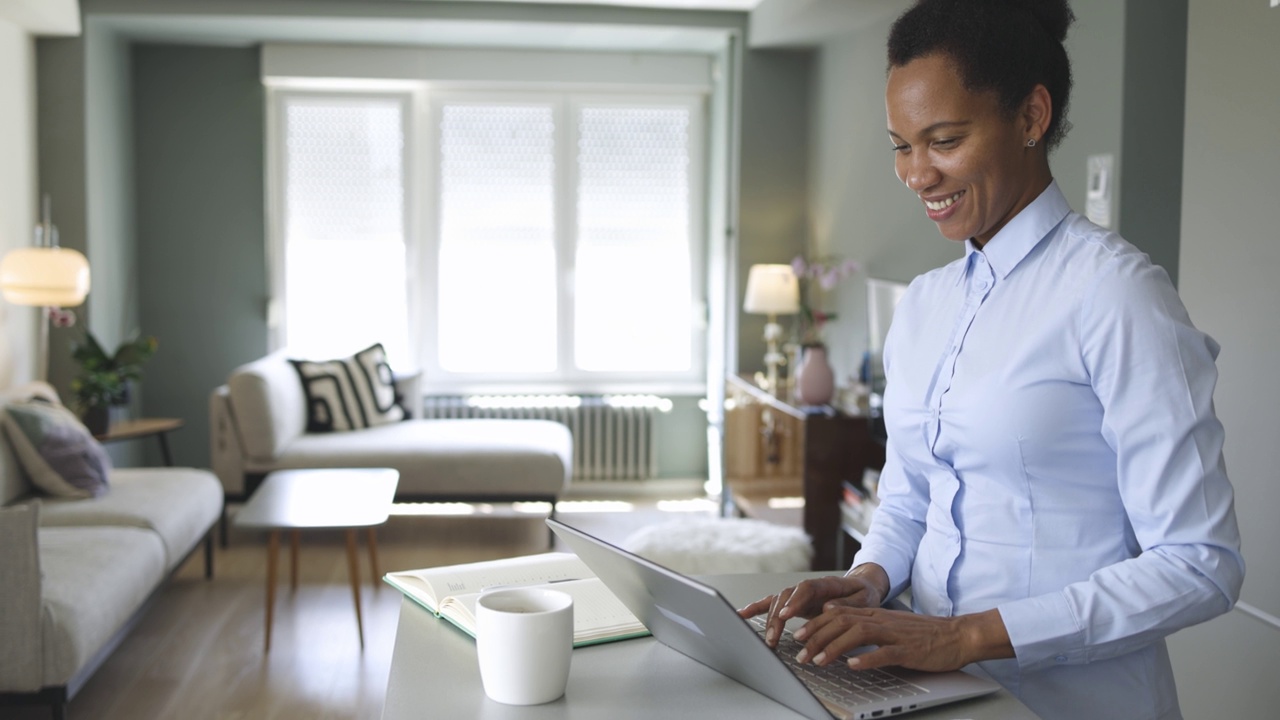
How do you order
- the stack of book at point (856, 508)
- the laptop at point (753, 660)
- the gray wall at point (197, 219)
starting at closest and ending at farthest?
the laptop at point (753, 660) < the stack of book at point (856, 508) < the gray wall at point (197, 219)

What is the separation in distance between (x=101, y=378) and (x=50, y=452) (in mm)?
944

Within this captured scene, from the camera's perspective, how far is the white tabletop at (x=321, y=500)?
11.4ft

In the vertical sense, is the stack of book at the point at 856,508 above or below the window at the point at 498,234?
below

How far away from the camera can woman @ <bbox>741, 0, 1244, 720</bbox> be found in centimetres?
103

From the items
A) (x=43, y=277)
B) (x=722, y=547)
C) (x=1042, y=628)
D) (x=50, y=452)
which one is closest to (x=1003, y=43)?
(x=1042, y=628)

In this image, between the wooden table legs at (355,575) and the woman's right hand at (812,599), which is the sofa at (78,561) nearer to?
the wooden table legs at (355,575)

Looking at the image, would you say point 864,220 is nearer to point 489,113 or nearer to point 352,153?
point 489,113

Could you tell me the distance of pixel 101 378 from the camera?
487 centimetres

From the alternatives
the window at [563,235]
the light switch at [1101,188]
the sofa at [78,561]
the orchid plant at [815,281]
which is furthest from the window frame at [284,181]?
the light switch at [1101,188]

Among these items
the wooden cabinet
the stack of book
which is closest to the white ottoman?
the stack of book

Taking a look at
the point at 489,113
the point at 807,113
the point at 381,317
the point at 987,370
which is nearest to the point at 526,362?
the point at 381,317

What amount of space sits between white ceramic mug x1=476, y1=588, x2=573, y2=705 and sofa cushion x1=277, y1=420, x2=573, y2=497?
403cm

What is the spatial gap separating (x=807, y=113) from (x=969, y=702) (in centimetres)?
494

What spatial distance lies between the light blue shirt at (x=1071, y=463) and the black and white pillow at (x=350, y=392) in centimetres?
453
